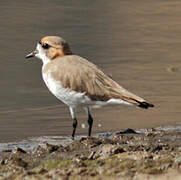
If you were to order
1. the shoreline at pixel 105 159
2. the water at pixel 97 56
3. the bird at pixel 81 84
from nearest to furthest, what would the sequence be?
the shoreline at pixel 105 159 → the bird at pixel 81 84 → the water at pixel 97 56

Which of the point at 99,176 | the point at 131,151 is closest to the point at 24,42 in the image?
the point at 131,151

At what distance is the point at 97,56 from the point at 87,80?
5063 mm

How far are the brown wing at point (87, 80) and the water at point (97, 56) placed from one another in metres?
0.85

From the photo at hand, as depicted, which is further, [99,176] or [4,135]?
[4,135]

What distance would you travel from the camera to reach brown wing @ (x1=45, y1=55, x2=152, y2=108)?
27.8 feet

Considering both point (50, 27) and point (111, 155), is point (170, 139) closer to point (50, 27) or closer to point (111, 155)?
point (111, 155)

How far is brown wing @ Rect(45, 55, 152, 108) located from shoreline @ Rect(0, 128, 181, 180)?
478mm

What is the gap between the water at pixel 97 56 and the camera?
9.84 metres

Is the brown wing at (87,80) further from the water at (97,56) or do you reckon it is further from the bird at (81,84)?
the water at (97,56)

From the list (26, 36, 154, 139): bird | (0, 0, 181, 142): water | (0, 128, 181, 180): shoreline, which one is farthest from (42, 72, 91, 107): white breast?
(0, 0, 181, 142): water

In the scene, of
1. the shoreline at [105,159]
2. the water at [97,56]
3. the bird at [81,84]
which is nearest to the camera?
the shoreline at [105,159]

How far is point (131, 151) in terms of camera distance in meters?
7.14

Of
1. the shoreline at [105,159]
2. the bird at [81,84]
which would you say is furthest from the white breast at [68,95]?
the shoreline at [105,159]

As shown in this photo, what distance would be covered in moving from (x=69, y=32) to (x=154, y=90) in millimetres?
5121
